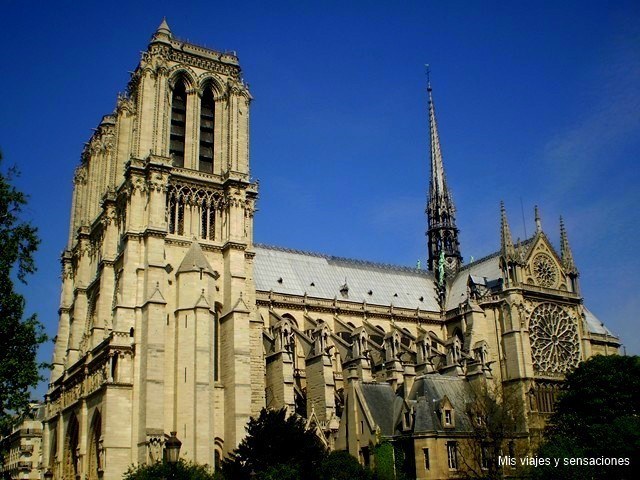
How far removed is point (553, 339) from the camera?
64.9 m

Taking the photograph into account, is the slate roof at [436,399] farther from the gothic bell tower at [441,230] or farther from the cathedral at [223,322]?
the gothic bell tower at [441,230]

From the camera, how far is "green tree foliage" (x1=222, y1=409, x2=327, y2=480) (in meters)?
37.2

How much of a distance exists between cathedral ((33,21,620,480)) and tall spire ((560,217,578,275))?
18 centimetres

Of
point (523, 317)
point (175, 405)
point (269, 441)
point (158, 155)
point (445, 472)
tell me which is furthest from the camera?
point (523, 317)

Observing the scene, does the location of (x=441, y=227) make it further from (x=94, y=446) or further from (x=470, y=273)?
(x=94, y=446)

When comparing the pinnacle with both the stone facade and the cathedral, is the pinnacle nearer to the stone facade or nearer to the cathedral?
the cathedral

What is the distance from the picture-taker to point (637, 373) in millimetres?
53656

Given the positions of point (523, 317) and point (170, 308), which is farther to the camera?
point (523, 317)

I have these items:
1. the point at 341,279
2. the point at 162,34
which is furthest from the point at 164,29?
the point at 341,279

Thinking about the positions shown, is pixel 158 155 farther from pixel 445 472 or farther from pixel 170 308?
pixel 445 472

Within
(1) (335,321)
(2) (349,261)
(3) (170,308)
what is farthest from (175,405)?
(2) (349,261)

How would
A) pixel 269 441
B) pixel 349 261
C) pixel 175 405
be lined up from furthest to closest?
pixel 349 261
pixel 175 405
pixel 269 441

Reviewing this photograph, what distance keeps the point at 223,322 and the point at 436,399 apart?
1474 centimetres

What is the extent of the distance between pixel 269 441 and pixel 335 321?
26721 mm
